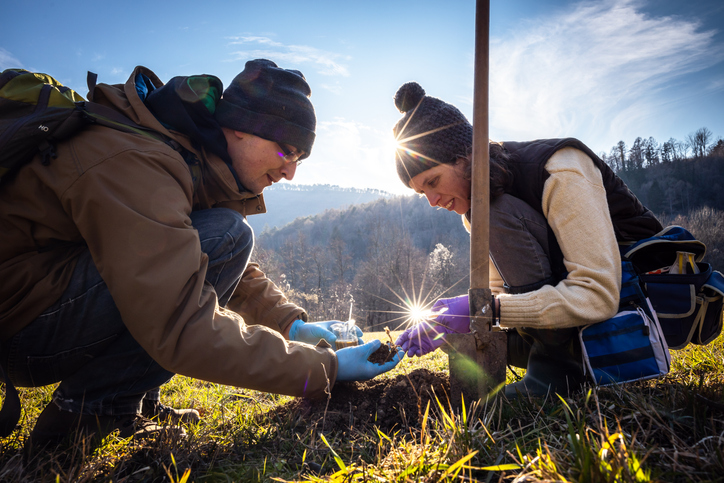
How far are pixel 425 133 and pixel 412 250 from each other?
39.4 m

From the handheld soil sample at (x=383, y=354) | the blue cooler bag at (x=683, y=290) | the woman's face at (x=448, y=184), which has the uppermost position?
the woman's face at (x=448, y=184)

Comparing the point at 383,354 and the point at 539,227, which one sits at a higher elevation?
the point at 539,227

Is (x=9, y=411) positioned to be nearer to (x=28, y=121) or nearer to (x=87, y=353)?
(x=87, y=353)

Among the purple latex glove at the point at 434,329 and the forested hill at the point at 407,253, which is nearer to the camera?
the purple latex glove at the point at 434,329

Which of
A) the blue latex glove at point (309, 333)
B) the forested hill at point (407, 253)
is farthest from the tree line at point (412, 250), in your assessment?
the blue latex glove at point (309, 333)

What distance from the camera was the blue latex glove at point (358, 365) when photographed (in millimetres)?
2041

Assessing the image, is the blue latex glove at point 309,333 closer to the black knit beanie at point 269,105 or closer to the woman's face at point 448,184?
the woman's face at point 448,184

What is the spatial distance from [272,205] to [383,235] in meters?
160

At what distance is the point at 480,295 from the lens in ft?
6.11

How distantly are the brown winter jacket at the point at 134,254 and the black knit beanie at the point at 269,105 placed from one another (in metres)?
0.73

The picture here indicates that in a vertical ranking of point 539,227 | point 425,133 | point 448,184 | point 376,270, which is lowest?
point 376,270

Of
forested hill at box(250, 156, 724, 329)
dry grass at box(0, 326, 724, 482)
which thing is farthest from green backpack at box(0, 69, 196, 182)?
forested hill at box(250, 156, 724, 329)

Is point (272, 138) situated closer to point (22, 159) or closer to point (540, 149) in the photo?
point (22, 159)

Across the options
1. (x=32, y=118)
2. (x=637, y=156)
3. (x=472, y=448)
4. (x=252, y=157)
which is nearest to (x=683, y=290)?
(x=472, y=448)
